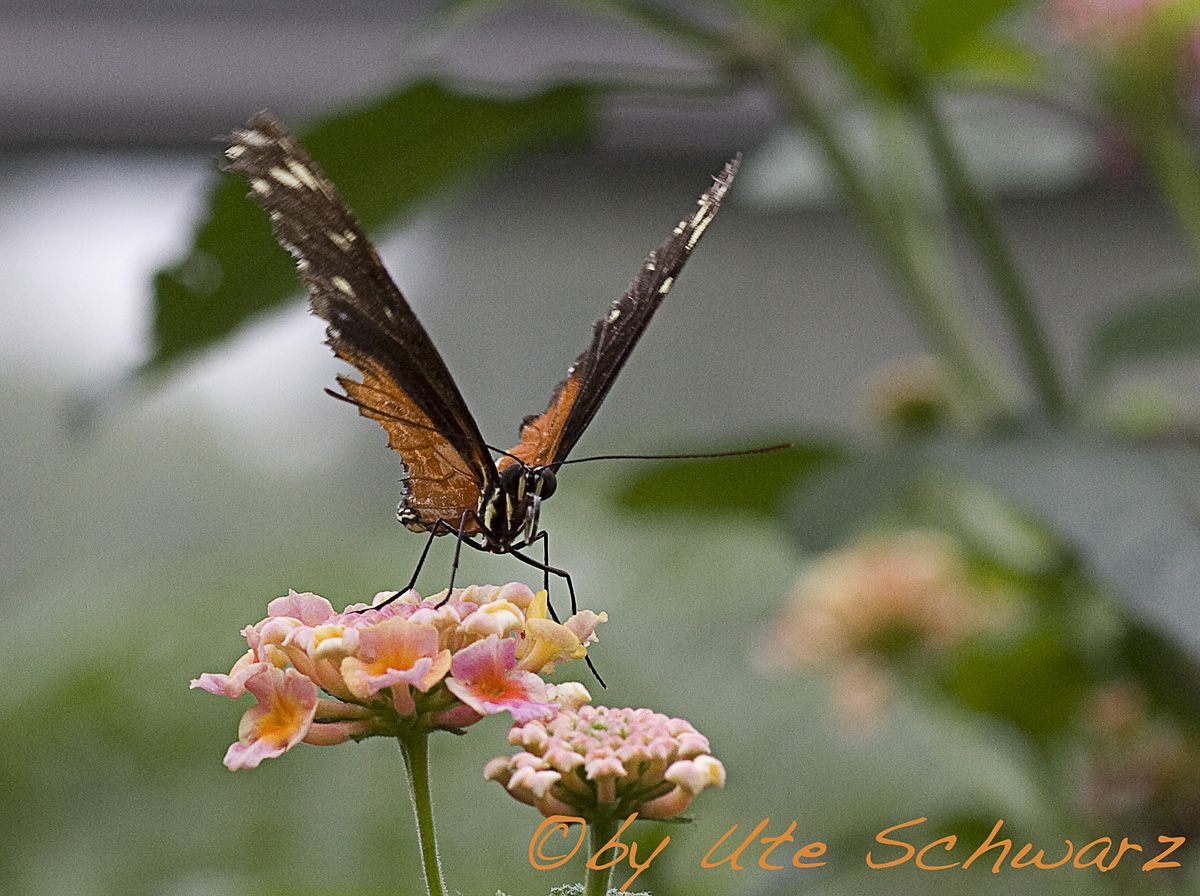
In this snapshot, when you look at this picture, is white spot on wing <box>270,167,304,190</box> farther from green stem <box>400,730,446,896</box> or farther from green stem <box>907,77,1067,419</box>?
green stem <box>907,77,1067,419</box>

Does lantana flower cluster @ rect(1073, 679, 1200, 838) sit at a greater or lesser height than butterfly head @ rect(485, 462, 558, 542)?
lesser

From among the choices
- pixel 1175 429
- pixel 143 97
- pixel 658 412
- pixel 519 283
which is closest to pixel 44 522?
pixel 143 97

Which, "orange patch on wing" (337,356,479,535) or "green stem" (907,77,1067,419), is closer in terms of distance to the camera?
"orange patch on wing" (337,356,479,535)

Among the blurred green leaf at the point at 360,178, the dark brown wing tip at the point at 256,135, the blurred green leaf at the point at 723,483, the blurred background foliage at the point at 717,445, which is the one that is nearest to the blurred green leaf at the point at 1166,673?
the blurred background foliage at the point at 717,445

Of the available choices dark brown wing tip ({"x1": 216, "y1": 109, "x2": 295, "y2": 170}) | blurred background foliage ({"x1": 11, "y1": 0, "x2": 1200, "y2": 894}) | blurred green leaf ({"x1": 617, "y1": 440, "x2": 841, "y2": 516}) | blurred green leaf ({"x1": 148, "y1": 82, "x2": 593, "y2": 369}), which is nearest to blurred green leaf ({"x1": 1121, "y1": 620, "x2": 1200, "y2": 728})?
blurred background foliage ({"x1": 11, "y1": 0, "x2": 1200, "y2": 894})

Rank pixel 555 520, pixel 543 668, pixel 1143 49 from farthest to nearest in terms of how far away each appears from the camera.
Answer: pixel 555 520
pixel 1143 49
pixel 543 668

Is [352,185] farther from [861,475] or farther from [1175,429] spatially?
[1175,429]

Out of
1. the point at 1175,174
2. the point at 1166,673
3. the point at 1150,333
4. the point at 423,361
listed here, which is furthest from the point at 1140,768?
the point at 423,361
